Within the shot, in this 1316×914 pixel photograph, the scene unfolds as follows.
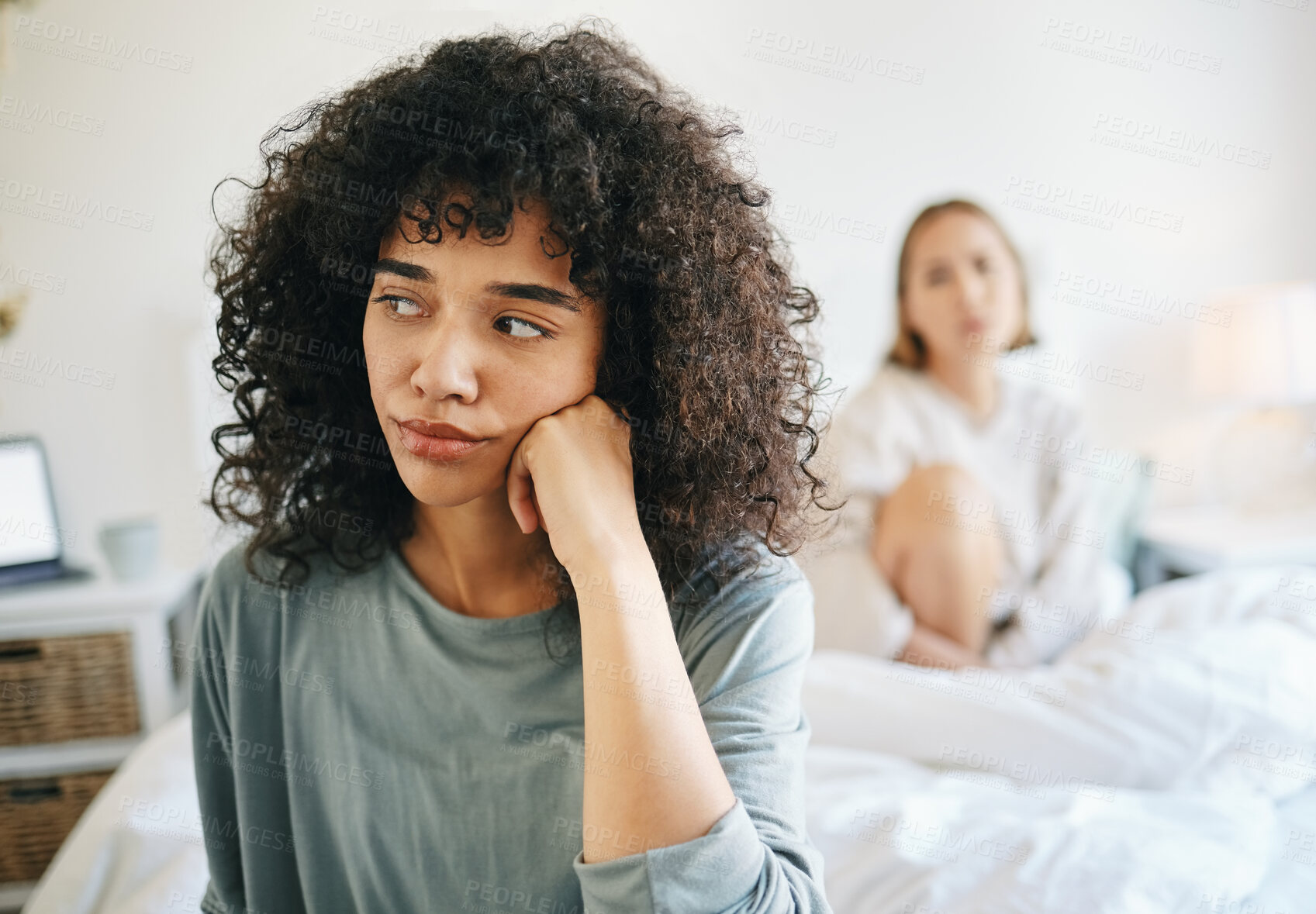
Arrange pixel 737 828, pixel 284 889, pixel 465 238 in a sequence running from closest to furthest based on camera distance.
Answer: pixel 737 828 → pixel 465 238 → pixel 284 889

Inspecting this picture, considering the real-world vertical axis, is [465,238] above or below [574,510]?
above

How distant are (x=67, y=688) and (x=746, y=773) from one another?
1667mm

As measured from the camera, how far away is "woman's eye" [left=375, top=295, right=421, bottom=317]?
30.3 inches

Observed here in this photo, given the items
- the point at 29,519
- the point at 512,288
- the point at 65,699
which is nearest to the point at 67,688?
the point at 65,699

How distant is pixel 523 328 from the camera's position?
76cm

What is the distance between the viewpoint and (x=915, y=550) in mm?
1861

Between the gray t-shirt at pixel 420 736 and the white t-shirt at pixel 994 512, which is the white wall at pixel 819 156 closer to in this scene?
the white t-shirt at pixel 994 512

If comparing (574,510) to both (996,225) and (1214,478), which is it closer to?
(996,225)

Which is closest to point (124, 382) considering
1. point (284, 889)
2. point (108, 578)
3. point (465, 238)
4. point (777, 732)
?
point (108, 578)

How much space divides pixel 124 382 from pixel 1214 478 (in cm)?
305

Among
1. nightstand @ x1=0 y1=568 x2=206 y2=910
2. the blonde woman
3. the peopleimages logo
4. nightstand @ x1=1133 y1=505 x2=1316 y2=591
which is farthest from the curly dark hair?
nightstand @ x1=1133 y1=505 x2=1316 y2=591

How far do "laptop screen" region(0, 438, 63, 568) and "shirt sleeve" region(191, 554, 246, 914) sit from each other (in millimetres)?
1356

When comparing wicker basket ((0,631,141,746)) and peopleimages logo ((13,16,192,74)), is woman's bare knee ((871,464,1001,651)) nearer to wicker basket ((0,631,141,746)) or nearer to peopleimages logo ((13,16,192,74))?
wicker basket ((0,631,141,746))

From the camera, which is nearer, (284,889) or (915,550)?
(284,889)
